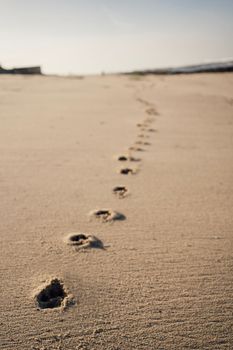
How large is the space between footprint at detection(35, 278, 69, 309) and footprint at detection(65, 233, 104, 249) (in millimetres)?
245

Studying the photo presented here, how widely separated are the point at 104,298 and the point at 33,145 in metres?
1.88

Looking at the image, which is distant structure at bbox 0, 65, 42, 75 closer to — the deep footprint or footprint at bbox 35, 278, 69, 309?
the deep footprint

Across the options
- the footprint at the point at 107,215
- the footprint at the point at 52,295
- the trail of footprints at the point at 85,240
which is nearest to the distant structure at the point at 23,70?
the trail of footprints at the point at 85,240

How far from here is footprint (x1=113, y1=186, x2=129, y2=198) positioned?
2.04 meters

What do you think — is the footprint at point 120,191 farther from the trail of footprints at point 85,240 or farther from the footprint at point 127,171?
the footprint at point 127,171

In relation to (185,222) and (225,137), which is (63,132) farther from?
(185,222)

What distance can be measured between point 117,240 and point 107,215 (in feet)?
0.85

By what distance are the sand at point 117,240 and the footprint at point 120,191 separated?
16mm

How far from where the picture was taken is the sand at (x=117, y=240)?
3.55 ft

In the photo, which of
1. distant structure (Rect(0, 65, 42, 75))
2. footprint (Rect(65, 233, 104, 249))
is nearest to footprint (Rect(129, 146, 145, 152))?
footprint (Rect(65, 233, 104, 249))

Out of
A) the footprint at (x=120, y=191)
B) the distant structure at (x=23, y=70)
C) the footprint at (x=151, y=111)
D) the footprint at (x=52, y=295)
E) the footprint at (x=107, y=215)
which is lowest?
the footprint at (x=52, y=295)

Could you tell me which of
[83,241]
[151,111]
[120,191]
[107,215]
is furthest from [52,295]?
[151,111]

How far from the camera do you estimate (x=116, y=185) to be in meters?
2.17

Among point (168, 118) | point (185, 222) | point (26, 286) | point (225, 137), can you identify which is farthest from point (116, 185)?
point (168, 118)
